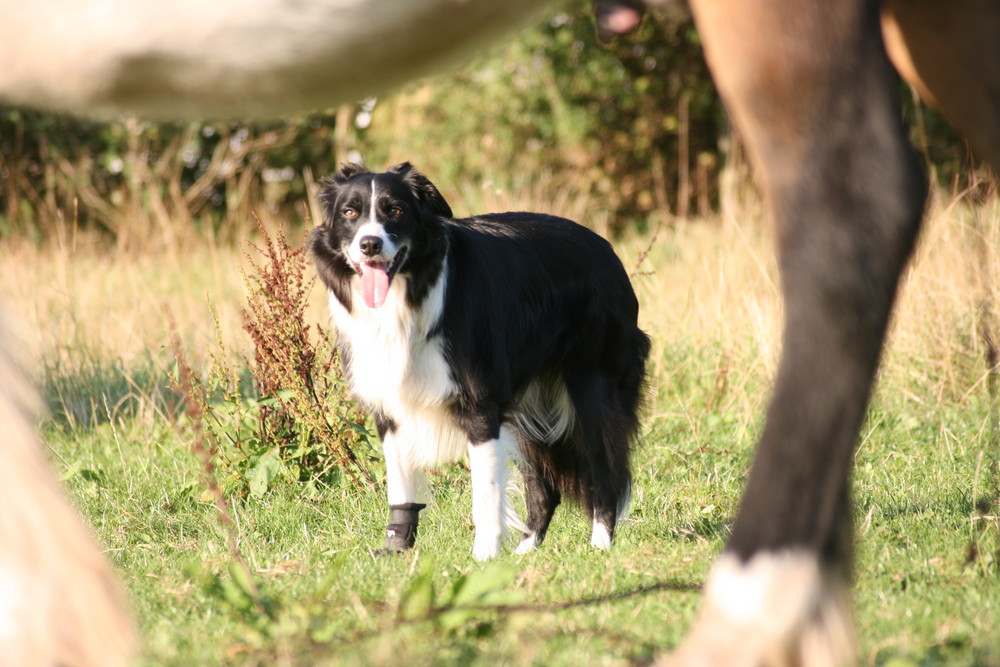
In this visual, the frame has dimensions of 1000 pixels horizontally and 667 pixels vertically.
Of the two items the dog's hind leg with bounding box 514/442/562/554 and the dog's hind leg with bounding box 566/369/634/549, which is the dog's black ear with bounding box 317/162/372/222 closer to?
the dog's hind leg with bounding box 566/369/634/549

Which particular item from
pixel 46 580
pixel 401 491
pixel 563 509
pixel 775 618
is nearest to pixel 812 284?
pixel 775 618

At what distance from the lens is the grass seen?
2396 millimetres

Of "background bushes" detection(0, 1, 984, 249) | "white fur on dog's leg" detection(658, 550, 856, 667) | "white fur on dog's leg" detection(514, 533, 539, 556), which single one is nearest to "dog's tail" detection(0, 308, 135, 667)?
"white fur on dog's leg" detection(658, 550, 856, 667)

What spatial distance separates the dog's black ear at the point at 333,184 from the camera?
15.2ft

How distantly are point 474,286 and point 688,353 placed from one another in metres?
2.40

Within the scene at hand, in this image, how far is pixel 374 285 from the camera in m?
4.34

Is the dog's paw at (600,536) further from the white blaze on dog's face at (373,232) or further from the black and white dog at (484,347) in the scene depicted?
the white blaze on dog's face at (373,232)

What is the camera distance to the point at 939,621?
8.43ft

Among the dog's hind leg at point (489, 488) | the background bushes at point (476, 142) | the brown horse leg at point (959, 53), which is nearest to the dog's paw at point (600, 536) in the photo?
the dog's hind leg at point (489, 488)

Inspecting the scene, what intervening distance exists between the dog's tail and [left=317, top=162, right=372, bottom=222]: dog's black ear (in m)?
2.73

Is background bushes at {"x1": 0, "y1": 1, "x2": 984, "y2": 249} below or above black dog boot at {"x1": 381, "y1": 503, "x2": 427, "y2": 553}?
above

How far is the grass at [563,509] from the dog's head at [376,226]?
37.1 inches

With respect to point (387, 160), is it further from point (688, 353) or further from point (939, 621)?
point (939, 621)

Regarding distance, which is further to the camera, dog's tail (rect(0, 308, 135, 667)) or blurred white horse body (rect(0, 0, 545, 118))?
blurred white horse body (rect(0, 0, 545, 118))
